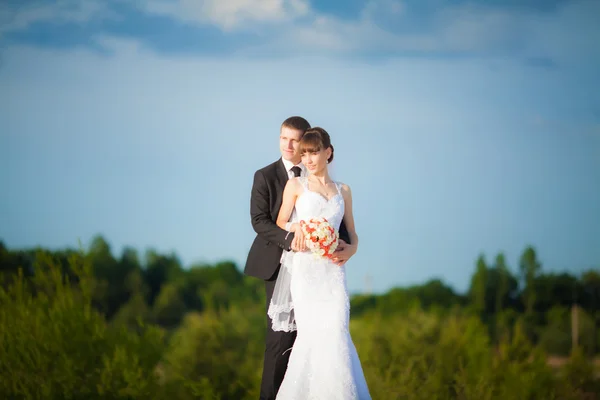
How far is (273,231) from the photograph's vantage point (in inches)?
223

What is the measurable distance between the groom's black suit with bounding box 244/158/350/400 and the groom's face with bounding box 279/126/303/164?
0.16m

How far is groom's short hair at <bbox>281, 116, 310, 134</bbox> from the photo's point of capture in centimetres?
576

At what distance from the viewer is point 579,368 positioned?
66.9 ft

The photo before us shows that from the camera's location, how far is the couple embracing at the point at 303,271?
5.46m

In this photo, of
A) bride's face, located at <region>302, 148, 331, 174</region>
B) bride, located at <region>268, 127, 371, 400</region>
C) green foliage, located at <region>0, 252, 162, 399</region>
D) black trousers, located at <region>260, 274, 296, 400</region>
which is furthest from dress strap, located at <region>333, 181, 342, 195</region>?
green foliage, located at <region>0, 252, 162, 399</region>

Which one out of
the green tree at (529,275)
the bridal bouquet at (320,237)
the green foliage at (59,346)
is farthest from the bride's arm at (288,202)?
the green tree at (529,275)

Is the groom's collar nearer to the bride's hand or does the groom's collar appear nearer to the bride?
the bride

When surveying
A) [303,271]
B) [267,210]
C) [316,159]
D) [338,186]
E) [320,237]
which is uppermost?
[316,159]

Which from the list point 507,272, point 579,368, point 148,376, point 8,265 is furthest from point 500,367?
point 507,272

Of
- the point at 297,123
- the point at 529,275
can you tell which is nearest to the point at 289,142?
the point at 297,123

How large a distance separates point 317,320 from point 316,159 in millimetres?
Result: 1158

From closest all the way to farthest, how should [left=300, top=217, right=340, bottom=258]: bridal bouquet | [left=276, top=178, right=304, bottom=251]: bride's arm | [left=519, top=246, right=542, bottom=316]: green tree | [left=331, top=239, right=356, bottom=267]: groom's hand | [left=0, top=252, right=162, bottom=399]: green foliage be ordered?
[left=300, top=217, right=340, bottom=258]: bridal bouquet < [left=331, top=239, right=356, bottom=267]: groom's hand < [left=276, top=178, right=304, bottom=251]: bride's arm < [left=0, top=252, right=162, bottom=399]: green foliage < [left=519, top=246, right=542, bottom=316]: green tree

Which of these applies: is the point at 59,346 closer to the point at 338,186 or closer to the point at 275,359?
the point at 275,359

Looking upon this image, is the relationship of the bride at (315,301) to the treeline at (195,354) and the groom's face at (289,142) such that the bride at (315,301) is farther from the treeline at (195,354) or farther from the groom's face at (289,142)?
the treeline at (195,354)
